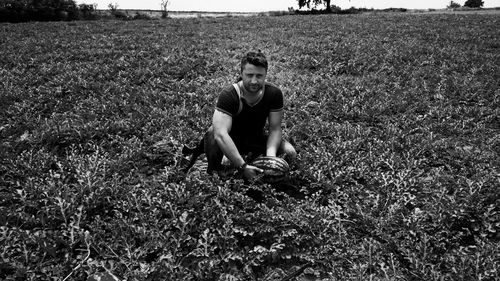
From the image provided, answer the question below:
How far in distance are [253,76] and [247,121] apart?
83cm

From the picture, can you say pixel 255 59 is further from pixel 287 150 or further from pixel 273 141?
pixel 287 150

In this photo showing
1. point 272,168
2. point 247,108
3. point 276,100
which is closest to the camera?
point 272,168

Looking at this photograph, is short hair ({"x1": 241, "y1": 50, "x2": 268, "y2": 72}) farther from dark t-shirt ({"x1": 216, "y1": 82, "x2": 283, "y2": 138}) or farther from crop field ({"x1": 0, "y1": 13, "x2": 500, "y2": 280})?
crop field ({"x1": 0, "y1": 13, "x2": 500, "y2": 280})

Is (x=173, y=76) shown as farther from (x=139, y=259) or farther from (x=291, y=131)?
(x=139, y=259)

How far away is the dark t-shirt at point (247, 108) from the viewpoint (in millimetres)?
5121

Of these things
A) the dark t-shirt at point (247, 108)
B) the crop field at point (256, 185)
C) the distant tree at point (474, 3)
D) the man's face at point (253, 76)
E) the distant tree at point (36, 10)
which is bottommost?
the crop field at point (256, 185)

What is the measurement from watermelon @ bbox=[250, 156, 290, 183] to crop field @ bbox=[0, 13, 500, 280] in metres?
0.22

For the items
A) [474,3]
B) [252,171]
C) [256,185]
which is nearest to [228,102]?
[252,171]

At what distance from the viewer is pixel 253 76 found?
4.89m

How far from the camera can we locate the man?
16.2ft

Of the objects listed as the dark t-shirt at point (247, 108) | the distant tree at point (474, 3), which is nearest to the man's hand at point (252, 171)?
the dark t-shirt at point (247, 108)

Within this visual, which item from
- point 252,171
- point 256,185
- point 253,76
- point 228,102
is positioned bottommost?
point 256,185

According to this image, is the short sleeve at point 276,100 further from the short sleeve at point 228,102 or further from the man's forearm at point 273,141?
the short sleeve at point 228,102

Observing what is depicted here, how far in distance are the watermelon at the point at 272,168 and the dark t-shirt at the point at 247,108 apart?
63 cm
